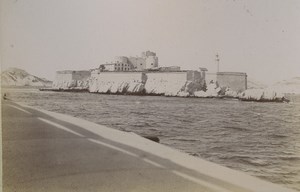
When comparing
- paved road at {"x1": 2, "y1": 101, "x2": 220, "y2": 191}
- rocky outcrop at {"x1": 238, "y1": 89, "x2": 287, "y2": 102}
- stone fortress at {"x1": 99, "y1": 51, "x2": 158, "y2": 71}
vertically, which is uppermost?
stone fortress at {"x1": 99, "y1": 51, "x2": 158, "y2": 71}

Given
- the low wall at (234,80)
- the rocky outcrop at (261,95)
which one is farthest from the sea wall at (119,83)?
the rocky outcrop at (261,95)


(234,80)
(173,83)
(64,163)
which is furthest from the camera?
(173,83)

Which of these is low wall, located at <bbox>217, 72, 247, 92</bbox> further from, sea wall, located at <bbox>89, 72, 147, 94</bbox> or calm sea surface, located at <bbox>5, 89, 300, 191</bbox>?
sea wall, located at <bbox>89, 72, 147, 94</bbox>

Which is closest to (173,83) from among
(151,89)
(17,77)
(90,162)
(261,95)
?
(151,89)

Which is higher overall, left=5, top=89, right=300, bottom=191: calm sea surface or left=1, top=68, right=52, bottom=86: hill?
left=1, top=68, right=52, bottom=86: hill

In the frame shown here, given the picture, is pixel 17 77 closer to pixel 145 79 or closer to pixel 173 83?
pixel 145 79

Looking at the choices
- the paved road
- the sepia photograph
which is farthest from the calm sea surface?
the paved road

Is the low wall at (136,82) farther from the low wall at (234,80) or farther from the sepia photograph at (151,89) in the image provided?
the low wall at (234,80)
